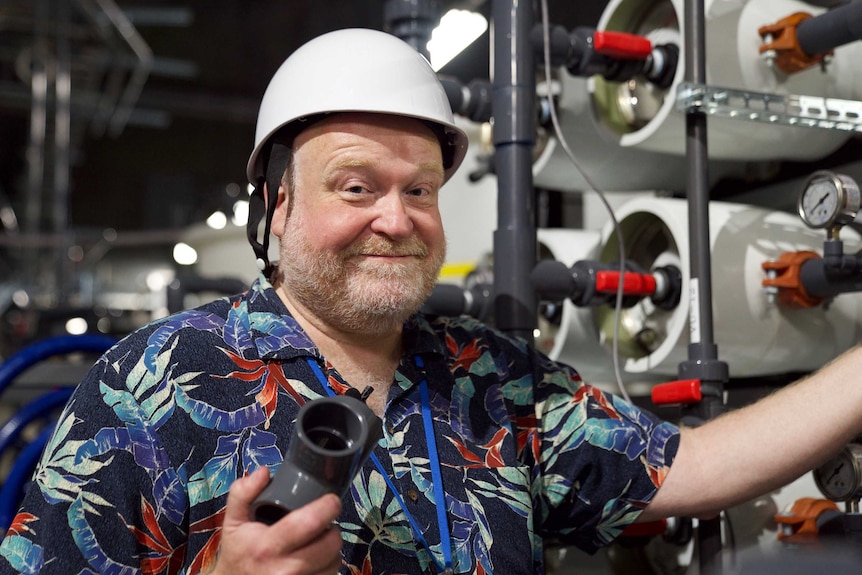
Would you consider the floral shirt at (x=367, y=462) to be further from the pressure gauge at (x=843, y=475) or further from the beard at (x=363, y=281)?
the pressure gauge at (x=843, y=475)

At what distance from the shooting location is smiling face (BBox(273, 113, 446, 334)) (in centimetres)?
123

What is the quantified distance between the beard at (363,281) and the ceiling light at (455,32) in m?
0.68

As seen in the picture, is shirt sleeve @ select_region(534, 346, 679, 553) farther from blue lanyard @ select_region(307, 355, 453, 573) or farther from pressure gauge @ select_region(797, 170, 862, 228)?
pressure gauge @ select_region(797, 170, 862, 228)

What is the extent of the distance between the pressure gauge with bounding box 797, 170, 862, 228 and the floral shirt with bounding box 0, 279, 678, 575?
401 mm

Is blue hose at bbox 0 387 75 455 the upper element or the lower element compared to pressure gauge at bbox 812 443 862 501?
lower

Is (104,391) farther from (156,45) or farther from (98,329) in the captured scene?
(156,45)

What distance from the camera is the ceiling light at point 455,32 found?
1809 millimetres

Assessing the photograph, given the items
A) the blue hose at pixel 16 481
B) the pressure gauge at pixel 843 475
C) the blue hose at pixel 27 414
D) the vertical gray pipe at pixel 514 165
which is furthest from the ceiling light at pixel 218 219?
the pressure gauge at pixel 843 475

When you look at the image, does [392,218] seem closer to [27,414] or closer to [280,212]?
[280,212]

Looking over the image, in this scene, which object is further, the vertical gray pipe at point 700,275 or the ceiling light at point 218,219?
the ceiling light at point 218,219

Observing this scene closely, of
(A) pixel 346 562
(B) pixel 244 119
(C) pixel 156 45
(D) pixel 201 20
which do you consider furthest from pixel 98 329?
(B) pixel 244 119

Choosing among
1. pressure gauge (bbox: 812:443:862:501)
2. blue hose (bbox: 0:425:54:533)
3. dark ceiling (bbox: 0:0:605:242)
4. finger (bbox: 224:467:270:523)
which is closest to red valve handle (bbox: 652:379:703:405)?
pressure gauge (bbox: 812:443:862:501)

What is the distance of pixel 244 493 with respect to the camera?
812mm

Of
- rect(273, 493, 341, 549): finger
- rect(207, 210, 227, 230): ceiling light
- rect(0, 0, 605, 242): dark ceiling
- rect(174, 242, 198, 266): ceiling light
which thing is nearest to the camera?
rect(273, 493, 341, 549): finger
